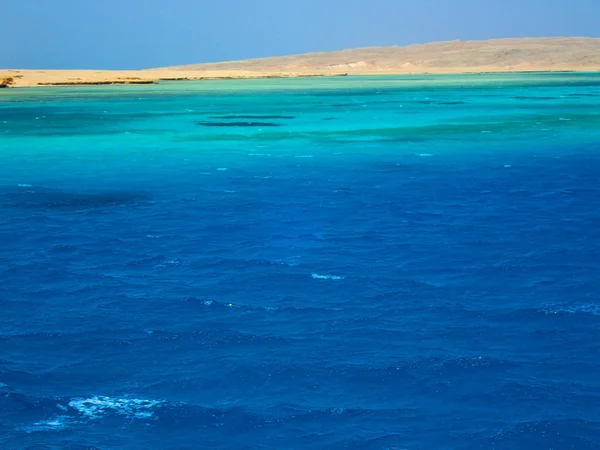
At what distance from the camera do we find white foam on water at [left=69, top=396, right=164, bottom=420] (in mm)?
17078

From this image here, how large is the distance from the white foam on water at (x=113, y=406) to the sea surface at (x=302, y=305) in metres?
0.05

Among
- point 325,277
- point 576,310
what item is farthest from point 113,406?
point 576,310

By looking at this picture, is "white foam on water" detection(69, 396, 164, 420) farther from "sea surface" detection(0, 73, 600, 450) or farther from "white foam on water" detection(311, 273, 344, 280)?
"white foam on water" detection(311, 273, 344, 280)

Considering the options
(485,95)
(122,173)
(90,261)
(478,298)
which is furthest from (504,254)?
(485,95)

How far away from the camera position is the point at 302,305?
22875mm

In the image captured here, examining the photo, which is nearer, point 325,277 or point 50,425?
point 50,425

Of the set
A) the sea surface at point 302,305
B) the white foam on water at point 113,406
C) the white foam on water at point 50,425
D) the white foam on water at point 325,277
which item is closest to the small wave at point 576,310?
the sea surface at point 302,305

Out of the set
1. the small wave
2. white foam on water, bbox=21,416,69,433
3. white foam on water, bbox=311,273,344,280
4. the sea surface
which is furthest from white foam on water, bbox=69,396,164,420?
the small wave

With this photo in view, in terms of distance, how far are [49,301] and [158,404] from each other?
298 inches

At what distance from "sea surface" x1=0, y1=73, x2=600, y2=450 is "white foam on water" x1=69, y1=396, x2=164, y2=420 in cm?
5

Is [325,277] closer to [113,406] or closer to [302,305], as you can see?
[302,305]

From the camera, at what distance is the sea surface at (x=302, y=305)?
55.4ft

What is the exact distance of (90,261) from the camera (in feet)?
89.7

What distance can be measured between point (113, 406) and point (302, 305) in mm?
6939
